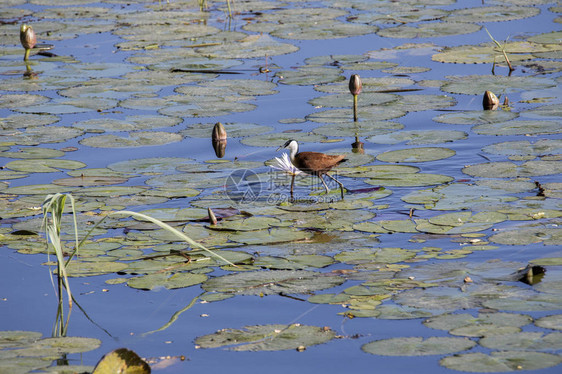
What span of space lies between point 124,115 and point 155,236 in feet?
11.2

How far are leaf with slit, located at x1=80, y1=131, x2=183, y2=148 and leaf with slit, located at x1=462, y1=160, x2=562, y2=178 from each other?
3061mm

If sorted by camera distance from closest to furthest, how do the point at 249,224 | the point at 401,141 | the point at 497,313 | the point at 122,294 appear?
the point at 497,313 → the point at 122,294 → the point at 249,224 → the point at 401,141

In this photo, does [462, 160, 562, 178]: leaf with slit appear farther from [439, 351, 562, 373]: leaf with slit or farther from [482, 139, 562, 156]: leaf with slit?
[439, 351, 562, 373]: leaf with slit

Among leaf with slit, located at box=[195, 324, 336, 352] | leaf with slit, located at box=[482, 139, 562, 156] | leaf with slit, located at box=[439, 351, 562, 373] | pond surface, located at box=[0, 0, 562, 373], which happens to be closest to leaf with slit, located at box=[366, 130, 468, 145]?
pond surface, located at box=[0, 0, 562, 373]

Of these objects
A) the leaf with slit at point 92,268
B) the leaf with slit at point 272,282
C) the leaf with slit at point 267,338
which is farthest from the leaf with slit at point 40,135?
the leaf with slit at point 267,338

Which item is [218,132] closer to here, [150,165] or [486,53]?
[150,165]

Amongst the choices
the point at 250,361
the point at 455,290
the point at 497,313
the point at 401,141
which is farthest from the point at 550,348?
the point at 401,141

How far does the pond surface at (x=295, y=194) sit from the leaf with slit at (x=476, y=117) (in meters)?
0.04

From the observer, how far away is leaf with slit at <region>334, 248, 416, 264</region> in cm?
568

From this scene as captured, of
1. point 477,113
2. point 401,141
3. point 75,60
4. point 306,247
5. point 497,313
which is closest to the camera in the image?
point 497,313

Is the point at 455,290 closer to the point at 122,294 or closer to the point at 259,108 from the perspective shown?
the point at 122,294

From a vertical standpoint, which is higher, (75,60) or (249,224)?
(75,60)

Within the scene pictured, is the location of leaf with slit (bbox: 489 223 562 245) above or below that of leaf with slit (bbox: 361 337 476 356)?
above

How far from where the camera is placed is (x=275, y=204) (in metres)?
6.98
